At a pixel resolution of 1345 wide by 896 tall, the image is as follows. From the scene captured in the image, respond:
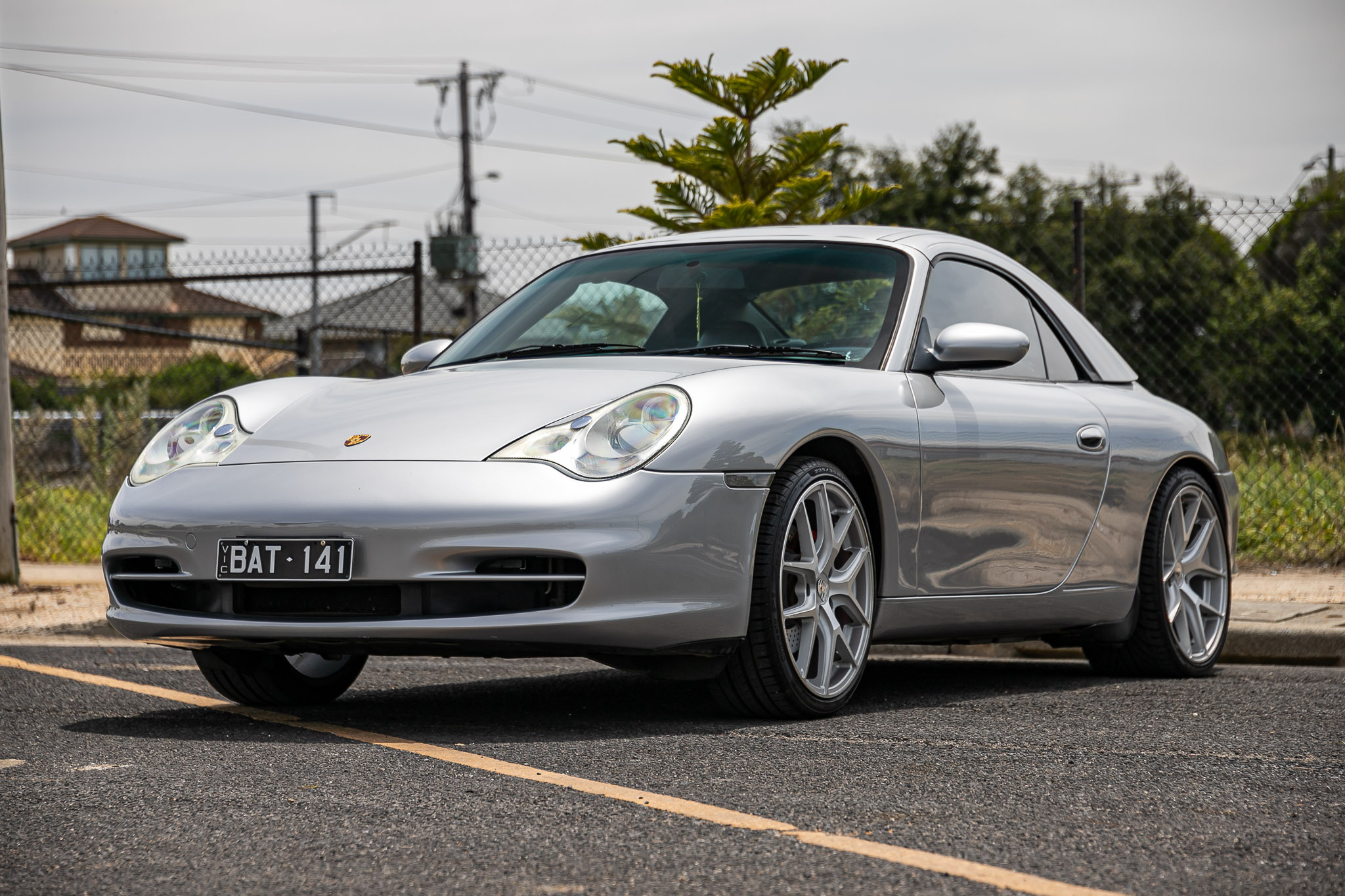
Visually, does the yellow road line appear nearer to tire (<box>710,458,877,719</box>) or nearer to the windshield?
tire (<box>710,458,877,719</box>)

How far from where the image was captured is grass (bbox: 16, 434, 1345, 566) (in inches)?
389

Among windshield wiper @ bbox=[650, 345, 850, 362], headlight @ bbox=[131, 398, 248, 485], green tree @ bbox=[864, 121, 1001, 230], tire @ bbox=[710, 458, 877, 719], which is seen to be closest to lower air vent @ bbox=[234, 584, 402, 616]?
headlight @ bbox=[131, 398, 248, 485]

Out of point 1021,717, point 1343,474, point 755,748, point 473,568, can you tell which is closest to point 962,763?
point 755,748

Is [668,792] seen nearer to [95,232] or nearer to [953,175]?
[953,175]

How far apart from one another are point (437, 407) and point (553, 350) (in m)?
0.80

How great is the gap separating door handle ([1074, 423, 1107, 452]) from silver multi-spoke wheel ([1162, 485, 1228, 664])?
1.73ft

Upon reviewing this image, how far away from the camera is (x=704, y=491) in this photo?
4.29 m

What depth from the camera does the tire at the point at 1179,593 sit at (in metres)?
6.01

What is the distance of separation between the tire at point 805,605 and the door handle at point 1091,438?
117cm

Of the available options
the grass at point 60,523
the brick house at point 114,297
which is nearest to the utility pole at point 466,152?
the brick house at point 114,297

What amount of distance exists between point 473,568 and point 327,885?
4.94 ft

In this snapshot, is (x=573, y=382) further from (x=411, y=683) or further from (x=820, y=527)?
(x=411, y=683)

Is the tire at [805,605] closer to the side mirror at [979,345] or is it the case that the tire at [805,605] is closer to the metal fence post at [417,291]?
the side mirror at [979,345]

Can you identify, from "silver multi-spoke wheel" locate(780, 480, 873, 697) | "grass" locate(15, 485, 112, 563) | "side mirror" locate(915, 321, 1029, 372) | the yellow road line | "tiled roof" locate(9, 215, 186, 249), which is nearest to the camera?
the yellow road line
